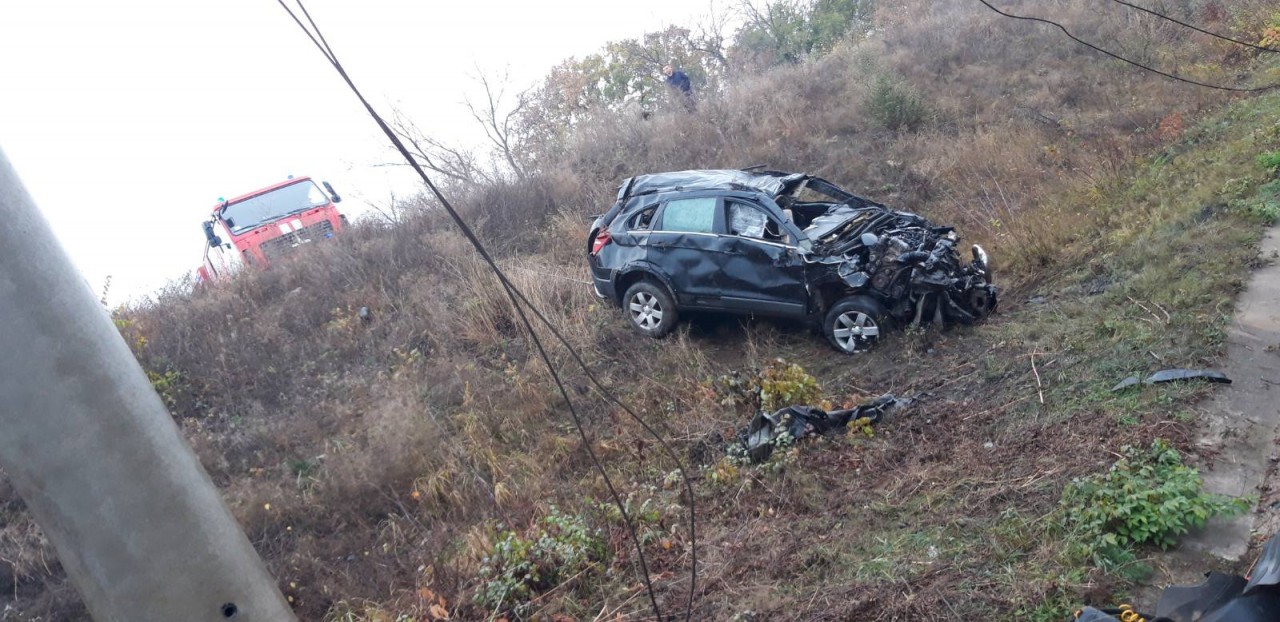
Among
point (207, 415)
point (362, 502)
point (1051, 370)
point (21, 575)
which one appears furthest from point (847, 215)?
point (21, 575)

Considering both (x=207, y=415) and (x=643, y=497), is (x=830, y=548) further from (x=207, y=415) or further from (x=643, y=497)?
A: (x=207, y=415)

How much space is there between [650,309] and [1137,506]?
5.88 metres

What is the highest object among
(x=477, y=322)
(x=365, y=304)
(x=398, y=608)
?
(x=365, y=304)

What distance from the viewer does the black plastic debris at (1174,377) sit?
18.9ft

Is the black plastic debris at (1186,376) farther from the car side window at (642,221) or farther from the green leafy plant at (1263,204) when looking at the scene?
the car side window at (642,221)

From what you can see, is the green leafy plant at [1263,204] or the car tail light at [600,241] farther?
the car tail light at [600,241]

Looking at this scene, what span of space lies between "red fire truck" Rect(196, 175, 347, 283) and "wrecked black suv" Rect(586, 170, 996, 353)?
25.4 feet

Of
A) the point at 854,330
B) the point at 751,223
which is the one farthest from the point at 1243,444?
the point at 751,223

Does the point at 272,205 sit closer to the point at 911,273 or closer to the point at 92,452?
the point at 911,273

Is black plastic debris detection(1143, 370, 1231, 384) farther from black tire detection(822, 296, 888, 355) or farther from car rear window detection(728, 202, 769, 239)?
car rear window detection(728, 202, 769, 239)

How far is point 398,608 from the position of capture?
5688 mm

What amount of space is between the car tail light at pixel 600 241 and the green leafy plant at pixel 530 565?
15.3 ft

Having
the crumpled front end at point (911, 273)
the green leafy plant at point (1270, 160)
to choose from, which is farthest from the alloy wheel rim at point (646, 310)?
the green leafy plant at point (1270, 160)

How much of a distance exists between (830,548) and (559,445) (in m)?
3.32
